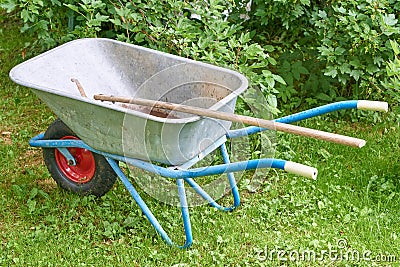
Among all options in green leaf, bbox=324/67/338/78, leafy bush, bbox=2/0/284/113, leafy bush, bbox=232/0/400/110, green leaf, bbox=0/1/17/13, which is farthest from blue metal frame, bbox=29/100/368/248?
leafy bush, bbox=232/0/400/110

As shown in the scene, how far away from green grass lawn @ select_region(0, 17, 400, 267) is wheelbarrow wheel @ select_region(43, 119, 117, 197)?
0.08 metres

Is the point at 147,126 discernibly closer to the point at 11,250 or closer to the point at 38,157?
the point at 11,250

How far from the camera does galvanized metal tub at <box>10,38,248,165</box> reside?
3109mm

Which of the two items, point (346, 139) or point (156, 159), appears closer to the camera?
point (346, 139)

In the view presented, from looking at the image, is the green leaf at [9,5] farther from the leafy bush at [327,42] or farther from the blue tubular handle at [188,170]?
the leafy bush at [327,42]

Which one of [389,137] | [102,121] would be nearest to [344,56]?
[389,137]

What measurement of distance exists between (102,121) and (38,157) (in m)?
1.28

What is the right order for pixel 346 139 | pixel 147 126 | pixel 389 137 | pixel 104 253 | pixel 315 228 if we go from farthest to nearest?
1. pixel 389 137
2. pixel 315 228
3. pixel 104 253
4. pixel 147 126
5. pixel 346 139

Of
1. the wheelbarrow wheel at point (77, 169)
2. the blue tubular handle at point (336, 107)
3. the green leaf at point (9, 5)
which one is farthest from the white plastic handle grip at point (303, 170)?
the green leaf at point (9, 5)

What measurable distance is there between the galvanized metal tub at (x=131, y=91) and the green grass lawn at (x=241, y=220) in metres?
0.53

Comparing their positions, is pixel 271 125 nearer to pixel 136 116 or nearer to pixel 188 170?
pixel 188 170

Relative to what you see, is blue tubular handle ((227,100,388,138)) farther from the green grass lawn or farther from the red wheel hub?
the red wheel hub

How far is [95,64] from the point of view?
12.7 feet

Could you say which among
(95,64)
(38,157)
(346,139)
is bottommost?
(38,157)
